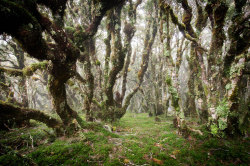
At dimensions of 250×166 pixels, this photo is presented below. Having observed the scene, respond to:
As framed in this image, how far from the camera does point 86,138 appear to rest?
5391 mm

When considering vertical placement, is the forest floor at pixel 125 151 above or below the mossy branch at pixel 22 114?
below

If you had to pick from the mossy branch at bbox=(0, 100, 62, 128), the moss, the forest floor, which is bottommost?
the forest floor

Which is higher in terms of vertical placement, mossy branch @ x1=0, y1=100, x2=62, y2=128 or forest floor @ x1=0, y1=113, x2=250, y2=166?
mossy branch @ x1=0, y1=100, x2=62, y2=128

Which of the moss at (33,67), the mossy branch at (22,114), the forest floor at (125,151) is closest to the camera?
the forest floor at (125,151)

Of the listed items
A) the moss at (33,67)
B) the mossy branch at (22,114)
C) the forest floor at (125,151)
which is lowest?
the forest floor at (125,151)

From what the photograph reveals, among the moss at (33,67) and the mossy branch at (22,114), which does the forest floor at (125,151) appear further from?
the moss at (33,67)

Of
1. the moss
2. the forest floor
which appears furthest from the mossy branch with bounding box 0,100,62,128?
the moss

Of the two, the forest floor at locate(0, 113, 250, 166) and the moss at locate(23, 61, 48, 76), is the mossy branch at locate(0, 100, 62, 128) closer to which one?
the forest floor at locate(0, 113, 250, 166)

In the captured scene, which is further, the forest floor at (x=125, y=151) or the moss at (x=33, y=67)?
the moss at (x=33, y=67)

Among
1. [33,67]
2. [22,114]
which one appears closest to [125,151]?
[22,114]

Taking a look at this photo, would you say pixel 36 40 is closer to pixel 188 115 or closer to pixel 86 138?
pixel 86 138

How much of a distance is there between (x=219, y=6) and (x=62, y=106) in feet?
25.7

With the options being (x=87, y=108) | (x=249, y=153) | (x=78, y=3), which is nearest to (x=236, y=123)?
(x=249, y=153)

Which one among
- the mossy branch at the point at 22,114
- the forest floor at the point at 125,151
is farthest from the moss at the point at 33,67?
the forest floor at the point at 125,151
